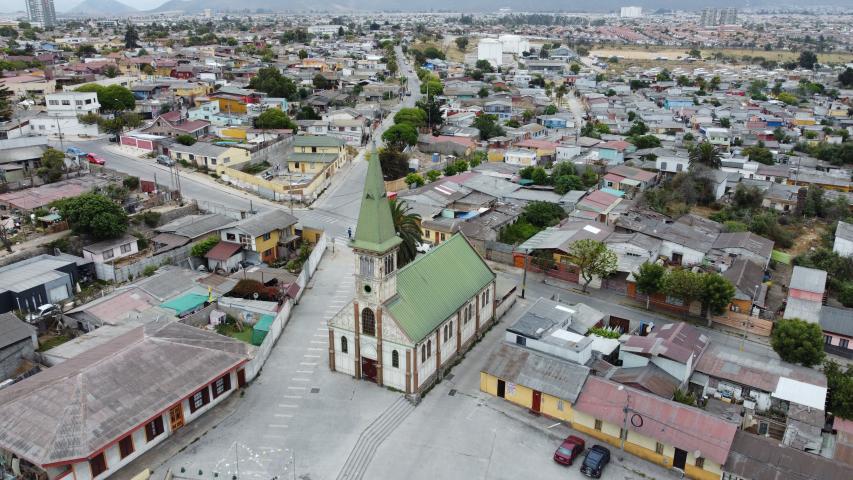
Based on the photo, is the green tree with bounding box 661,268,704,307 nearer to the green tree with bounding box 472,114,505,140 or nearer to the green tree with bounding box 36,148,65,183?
the green tree with bounding box 472,114,505,140

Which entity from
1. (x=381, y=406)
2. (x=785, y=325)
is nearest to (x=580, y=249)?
(x=785, y=325)

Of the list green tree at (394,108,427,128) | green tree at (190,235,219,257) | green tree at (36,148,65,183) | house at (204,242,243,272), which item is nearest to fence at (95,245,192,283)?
green tree at (190,235,219,257)

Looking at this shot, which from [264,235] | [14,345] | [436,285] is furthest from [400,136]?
[14,345]

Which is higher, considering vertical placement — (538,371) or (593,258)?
(593,258)

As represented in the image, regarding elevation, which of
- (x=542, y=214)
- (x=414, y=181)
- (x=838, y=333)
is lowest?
(x=838, y=333)

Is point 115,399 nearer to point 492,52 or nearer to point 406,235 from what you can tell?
point 406,235

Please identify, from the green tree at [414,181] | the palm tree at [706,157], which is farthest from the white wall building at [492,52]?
the green tree at [414,181]

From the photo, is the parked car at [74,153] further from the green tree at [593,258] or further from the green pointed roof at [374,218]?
the green tree at [593,258]
